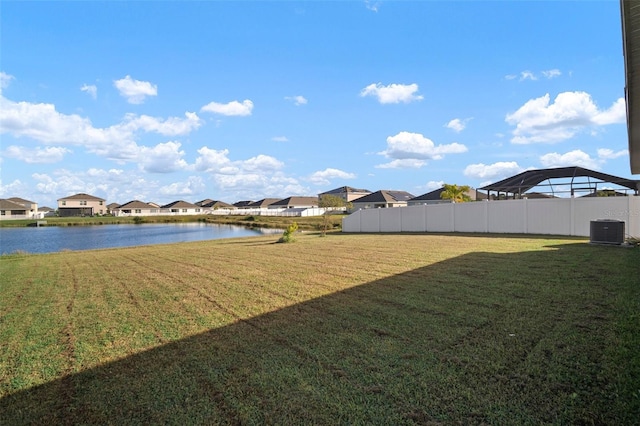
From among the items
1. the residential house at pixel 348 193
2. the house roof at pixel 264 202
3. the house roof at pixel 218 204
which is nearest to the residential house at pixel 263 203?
the house roof at pixel 264 202

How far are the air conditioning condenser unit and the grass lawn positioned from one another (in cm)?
364

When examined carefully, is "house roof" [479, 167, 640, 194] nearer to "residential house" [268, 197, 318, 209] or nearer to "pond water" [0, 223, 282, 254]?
"pond water" [0, 223, 282, 254]

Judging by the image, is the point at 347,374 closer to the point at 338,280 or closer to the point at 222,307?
the point at 222,307

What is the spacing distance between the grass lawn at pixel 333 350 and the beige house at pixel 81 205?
288ft

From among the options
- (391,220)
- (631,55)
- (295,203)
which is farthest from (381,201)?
(631,55)

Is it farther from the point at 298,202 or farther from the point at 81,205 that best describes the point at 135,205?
the point at 298,202

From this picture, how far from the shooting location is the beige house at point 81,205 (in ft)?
254

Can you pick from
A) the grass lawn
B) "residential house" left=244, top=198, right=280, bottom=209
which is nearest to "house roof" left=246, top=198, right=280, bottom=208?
"residential house" left=244, top=198, right=280, bottom=209

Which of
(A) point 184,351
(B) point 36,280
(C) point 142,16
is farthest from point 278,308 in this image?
(C) point 142,16

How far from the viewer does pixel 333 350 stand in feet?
10.2

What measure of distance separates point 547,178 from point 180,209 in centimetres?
8596

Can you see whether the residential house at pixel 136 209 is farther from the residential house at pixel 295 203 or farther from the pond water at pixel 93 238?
the pond water at pixel 93 238

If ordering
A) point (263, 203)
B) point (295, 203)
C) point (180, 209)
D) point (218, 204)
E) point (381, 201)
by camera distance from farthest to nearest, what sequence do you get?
point (218, 204) < point (263, 203) < point (180, 209) < point (295, 203) < point (381, 201)

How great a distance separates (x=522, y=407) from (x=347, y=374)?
45.2 inches
